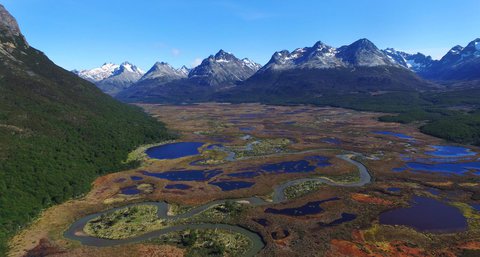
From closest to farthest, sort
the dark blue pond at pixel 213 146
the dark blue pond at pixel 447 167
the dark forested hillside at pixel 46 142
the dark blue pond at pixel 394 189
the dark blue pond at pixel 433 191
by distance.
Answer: the dark forested hillside at pixel 46 142 → the dark blue pond at pixel 433 191 → the dark blue pond at pixel 394 189 → the dark blue pond at pixel 447 167 → the dark blue pond at pixel 213 146

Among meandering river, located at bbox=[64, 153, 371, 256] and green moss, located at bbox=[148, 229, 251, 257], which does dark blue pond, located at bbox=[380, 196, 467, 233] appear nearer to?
meandering river, located at bbox=[64, 153, 371, 256]

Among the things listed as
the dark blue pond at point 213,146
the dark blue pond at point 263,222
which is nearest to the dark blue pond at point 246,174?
the dark blue pond at point 263,222

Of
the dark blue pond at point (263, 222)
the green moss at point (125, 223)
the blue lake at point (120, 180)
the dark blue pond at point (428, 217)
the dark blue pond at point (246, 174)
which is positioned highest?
the blue lake at point (120, 180)

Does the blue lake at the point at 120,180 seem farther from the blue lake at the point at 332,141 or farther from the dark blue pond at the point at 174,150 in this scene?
the blue lake at the point at 332,141

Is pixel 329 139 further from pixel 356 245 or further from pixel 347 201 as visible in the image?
pixel 356 245

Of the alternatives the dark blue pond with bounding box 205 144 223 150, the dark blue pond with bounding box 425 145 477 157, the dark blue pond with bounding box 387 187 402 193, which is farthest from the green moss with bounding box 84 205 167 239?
the dark blue pond with bounding box 425 145 477 157

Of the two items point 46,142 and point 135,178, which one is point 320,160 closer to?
point 135,178

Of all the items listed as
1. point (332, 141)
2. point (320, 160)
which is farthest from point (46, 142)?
point (332, 141)
